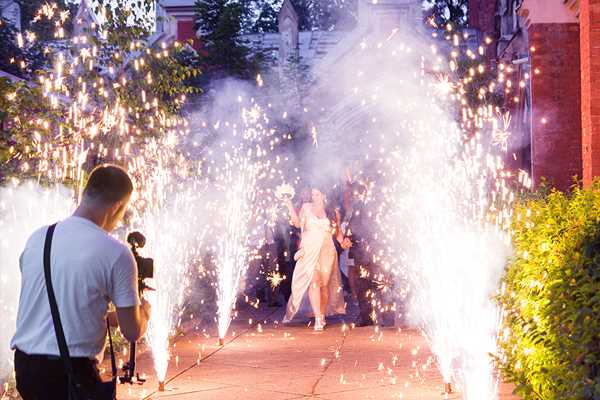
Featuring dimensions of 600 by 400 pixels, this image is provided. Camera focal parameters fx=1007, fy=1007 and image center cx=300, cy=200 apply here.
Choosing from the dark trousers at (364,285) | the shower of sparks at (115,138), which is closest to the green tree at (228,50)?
the shower of sparks at (115,138)

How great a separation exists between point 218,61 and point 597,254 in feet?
71.4

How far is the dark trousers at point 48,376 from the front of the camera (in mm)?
4344

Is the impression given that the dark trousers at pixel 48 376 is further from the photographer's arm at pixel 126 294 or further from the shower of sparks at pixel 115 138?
the shower of sparks at pixel 115 138

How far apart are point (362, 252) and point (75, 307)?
35.9 feet

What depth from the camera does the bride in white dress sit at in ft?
50.4

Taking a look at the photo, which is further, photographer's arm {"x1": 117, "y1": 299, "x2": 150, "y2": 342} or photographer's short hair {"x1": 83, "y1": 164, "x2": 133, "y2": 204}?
photographer's short hair {"x1": 83, "y1": 164, "x2": 133, "y2": 204}

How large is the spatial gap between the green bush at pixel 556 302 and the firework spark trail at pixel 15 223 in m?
4.53

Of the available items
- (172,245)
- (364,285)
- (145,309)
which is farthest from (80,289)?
(172,245)

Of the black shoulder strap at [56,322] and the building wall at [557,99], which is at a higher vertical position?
the building wall at [557,99]

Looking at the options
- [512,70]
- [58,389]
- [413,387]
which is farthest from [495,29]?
[58,389]

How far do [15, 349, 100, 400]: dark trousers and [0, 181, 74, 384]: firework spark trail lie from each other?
15.7 ft

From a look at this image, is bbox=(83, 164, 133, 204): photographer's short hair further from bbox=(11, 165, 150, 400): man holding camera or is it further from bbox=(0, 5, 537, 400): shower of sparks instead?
bbox=(0, 5, 537, 400): shower of sparks

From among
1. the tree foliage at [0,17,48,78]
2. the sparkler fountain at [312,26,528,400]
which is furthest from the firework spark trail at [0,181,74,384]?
the tree foliage at [0,17,48,78]

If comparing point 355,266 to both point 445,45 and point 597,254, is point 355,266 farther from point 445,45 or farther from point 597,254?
point 445,45
